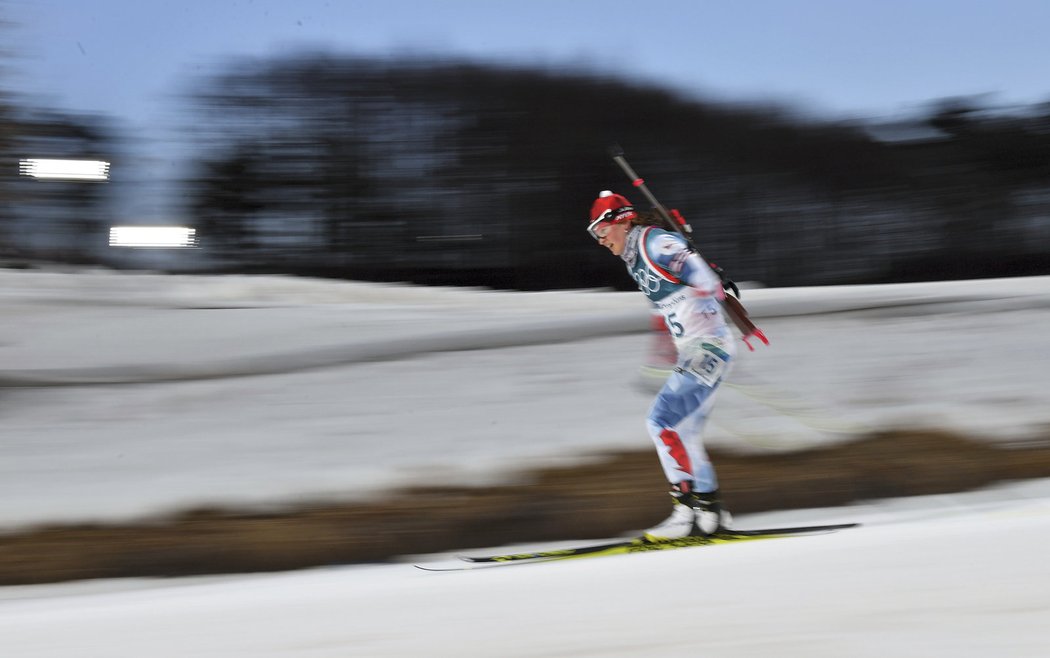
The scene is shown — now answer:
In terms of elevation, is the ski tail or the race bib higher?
the race bib

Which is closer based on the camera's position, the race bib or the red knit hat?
the race bib

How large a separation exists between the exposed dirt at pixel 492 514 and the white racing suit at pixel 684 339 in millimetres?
1535

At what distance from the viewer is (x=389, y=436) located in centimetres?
682

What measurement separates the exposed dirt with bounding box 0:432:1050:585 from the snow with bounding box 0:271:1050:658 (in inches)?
7.3

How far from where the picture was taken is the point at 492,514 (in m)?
5.55

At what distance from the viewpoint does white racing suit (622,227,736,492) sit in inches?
158

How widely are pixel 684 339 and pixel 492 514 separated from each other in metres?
2.05

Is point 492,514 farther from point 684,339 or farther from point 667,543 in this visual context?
point 684,339

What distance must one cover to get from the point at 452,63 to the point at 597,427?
29.9 ft

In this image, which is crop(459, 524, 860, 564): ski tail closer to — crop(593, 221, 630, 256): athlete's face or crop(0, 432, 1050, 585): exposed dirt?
crop(0, 432, 1050, 585): exposed dirt

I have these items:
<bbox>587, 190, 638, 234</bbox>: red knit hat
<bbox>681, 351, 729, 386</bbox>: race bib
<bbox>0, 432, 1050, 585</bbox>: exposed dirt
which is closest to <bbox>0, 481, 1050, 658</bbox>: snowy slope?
<bbox>681, 351, 729, 386</bbox>: race bib

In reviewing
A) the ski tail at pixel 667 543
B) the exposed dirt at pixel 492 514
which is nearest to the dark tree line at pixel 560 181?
the exposed dirt at pixel 492 514

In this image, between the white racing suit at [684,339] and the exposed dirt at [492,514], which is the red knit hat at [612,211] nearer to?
the white racing suit at [684,339]

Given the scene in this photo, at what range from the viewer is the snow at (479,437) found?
3.13 m
